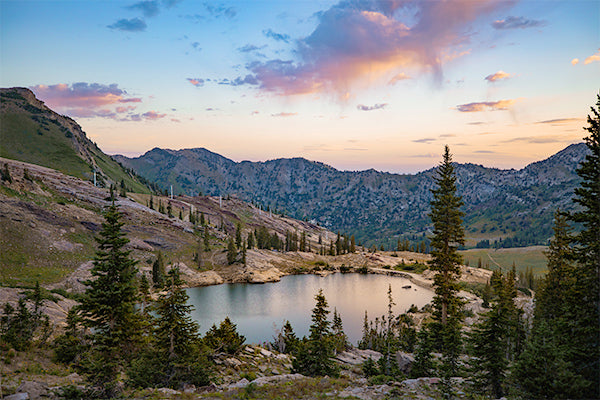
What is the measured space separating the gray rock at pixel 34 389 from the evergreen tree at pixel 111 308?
322 centimetres

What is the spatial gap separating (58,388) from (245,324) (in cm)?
5884

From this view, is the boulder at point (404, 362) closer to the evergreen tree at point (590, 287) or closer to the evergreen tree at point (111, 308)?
the evergreen tree at point (590, 287)

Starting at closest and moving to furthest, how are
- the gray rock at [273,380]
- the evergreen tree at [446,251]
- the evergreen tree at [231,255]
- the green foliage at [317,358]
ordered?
the gray rock at [273,380] → the green foliage at [317,358] → the evergreen tree at [446,251] → the evergreen tree at [231,255]

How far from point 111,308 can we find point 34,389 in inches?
258

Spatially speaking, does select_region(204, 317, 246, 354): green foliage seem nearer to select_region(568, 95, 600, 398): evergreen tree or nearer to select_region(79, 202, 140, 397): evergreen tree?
select_region(79, 202, 140, 397): evergreen tree

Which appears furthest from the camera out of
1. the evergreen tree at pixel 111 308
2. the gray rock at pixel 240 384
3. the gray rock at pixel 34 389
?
the gray rock at pixel 240 384

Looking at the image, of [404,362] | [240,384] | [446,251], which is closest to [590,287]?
[446,251]

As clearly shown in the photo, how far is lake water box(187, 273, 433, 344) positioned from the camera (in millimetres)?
79625

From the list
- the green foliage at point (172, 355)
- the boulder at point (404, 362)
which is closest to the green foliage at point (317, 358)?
the boulder at point (404, 362)

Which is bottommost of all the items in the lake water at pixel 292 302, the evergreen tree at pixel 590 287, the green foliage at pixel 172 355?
the lake water at pixel 292 302

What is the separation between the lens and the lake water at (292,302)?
7962 centimetres

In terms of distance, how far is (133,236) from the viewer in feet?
427

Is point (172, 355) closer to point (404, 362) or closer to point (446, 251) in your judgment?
point (404, 362)

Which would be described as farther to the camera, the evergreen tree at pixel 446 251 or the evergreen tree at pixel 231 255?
the evergreen tree at pixel 231 255
